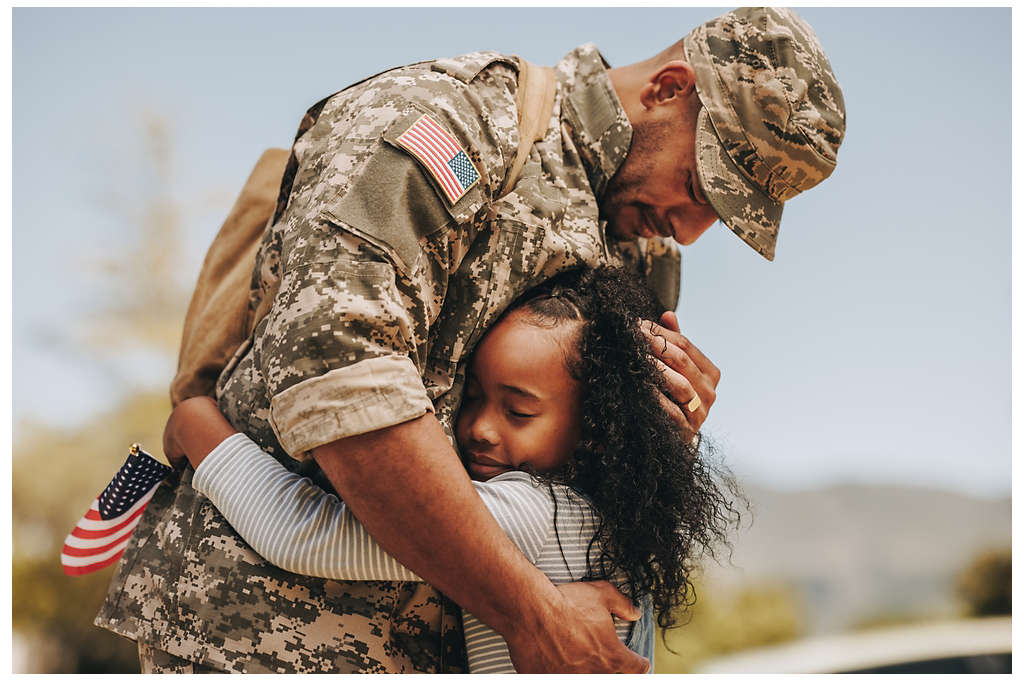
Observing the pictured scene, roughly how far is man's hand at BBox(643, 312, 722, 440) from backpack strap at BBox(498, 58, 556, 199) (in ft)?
1.76

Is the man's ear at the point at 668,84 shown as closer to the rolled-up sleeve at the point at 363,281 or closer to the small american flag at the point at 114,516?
the rolled-up sleeve at the point at 363,281

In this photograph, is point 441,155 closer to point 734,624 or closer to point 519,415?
point 519,415

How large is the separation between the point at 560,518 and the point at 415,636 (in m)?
0.41

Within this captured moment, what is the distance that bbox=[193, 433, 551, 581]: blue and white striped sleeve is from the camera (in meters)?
1.61

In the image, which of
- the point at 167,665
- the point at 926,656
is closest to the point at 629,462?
the point at 167,665

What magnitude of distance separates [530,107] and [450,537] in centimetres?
105

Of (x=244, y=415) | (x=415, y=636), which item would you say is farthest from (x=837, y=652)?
(x=244, y=415)

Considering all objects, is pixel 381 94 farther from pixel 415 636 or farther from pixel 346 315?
pixel 415 636

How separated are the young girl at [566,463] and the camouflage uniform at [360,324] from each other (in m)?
0.08

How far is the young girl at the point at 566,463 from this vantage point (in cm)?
171

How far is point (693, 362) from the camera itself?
2137mm

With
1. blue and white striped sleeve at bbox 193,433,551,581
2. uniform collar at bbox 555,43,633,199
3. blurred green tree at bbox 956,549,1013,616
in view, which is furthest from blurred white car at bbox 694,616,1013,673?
blurred green tree at bbox 956,549,1013,616

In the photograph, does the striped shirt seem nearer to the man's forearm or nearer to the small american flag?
the man's forearm

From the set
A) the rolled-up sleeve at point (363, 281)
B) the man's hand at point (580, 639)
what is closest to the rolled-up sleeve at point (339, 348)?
the rolled-up sleeve at point (363, 281)
